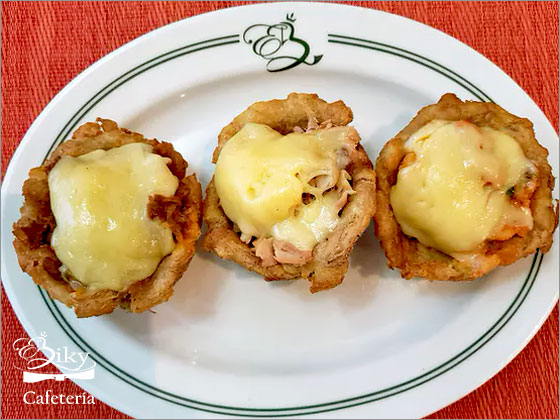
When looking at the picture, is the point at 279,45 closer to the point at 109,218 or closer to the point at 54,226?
the point at 109,218

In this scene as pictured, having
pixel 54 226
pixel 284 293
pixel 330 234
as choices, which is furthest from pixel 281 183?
pixel 54 226

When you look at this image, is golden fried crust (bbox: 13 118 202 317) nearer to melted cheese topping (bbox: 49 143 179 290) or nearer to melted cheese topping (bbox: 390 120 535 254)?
melted cheese topping (bbox: 49 143 179 290)

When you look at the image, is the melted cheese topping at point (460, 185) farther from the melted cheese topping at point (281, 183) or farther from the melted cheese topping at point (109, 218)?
the melted cheese topping at point (109, 218)

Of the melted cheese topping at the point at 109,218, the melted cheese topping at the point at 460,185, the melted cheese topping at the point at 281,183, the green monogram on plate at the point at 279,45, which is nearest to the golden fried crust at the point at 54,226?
the melted cheese topping at the point at 109,218

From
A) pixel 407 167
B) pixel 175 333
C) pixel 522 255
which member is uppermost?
pixel 407 167

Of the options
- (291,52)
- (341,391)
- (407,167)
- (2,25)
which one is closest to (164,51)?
(291,52)

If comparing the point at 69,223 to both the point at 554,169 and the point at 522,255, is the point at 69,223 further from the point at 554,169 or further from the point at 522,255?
the point at 554,169
